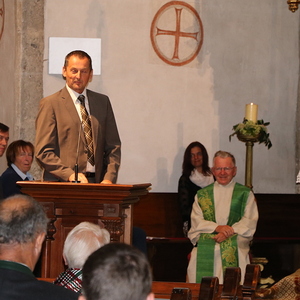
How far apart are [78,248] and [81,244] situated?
0.02 meters

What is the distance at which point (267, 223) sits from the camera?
8.55m

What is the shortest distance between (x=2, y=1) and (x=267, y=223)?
4.19 metres

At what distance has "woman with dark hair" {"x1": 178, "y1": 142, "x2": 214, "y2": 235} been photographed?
806 cm

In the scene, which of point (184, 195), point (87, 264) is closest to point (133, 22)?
point (184, 195)

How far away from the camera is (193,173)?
8.15m

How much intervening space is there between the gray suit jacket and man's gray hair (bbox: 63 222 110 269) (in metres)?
1.58

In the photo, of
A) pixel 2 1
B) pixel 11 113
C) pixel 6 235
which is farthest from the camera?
pixel 11 113

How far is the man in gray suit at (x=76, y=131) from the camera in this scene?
16.3 feet

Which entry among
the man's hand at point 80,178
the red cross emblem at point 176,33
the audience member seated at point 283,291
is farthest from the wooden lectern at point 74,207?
the red cross emblem at point 176,33

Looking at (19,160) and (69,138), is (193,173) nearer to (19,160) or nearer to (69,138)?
(19,160)

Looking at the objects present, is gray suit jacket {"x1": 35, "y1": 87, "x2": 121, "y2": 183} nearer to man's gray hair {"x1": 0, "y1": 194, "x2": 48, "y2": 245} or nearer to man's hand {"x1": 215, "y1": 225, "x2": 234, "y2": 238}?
man's hand {"x1": 215, "y1": 225, "x2": 234, "y2": 238}

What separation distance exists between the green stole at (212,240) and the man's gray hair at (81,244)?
3.31 meters

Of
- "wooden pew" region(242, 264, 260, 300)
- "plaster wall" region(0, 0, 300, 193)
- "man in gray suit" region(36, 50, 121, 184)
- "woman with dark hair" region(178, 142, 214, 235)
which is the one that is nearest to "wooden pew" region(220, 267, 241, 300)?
"wooden pew" region(242, 264, 260, 300)

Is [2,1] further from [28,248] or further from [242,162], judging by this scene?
[28,248]
